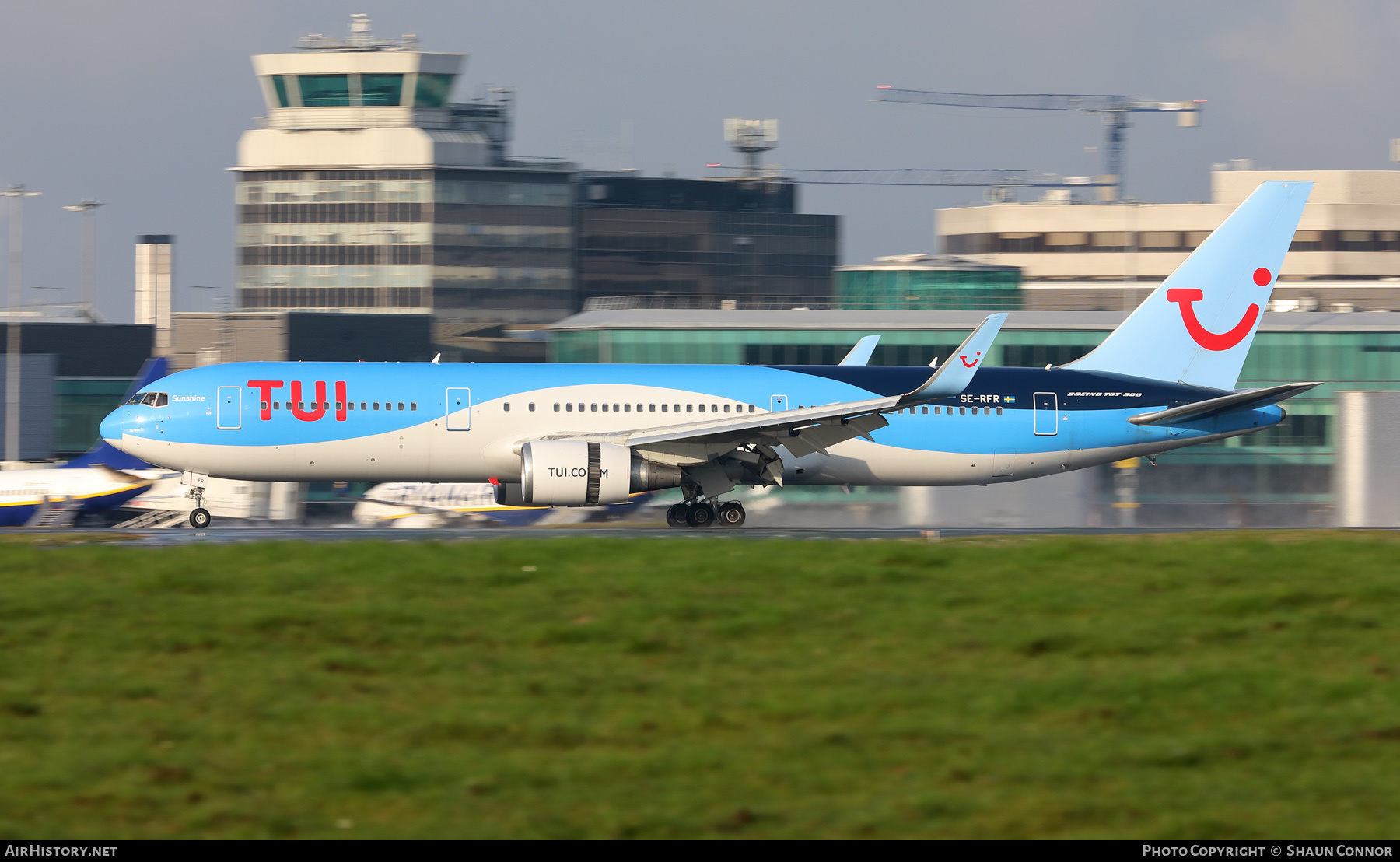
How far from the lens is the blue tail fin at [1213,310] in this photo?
114 ft

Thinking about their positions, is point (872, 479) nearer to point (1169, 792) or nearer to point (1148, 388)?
point (1148, 388)

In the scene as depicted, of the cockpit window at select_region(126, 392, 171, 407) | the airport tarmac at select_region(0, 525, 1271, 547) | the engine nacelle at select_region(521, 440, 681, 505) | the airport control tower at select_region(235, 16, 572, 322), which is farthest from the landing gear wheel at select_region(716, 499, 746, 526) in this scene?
the airport control tower at select_region(235, 16, 572, 322)

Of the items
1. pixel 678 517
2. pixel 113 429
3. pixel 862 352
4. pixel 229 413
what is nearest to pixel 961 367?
pixel 678 517

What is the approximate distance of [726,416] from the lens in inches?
1248

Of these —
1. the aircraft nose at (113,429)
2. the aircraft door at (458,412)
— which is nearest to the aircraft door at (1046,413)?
the aircraft door at (458,412)

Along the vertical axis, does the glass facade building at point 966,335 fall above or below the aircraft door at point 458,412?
above

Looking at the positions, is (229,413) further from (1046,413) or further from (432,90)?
(432,90)

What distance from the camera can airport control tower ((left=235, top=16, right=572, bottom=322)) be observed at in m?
129

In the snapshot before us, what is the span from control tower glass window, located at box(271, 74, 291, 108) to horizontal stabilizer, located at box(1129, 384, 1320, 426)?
111 metres

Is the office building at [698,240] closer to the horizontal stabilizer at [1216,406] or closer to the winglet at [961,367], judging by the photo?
the horizontal stabilizer at [1216,406]

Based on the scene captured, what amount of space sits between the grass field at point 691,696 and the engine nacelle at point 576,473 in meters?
11.7

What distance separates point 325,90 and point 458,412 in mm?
107678

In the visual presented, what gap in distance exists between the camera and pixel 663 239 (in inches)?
5689

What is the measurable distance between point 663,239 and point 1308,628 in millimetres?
132558
